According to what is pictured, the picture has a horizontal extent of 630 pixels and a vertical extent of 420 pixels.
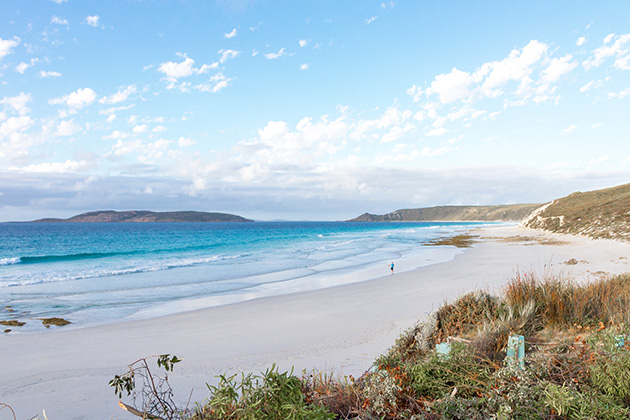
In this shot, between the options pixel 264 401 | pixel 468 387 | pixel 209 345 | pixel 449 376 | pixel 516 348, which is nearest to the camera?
pixel 264 401

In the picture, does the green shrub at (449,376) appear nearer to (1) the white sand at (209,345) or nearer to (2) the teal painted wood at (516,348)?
(2) the teal painted wood at (516,348)

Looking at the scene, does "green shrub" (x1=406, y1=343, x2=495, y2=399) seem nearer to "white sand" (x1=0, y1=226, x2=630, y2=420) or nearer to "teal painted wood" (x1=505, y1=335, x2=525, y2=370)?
"teal painted wood" (x1=505, y1=335, x2=525, y2=370)

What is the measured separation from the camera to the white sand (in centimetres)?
580

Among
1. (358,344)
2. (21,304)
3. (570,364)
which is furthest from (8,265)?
(570,364)

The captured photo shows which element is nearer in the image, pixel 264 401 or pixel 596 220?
pixel 264 401

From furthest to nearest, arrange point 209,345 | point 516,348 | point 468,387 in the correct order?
point 209,345 < point 516,348 < point 468,387

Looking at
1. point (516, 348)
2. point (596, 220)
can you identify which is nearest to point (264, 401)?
point (516, 348)

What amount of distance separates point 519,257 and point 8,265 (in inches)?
1520

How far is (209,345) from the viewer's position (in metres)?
8.09

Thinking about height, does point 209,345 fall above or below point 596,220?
below

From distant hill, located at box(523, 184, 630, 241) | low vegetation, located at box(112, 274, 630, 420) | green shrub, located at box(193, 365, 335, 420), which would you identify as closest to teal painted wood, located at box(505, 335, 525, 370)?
low vegetation, located at box(112, 274, 630, 420)

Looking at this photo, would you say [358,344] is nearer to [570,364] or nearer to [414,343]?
[414,343]

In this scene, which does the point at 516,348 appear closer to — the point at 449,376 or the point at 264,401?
the point at 449,376

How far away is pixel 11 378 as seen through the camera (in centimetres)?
663
